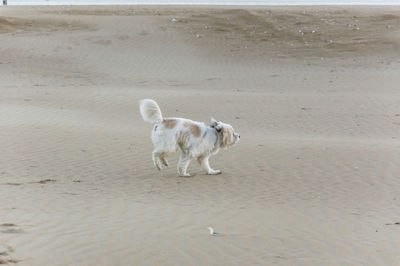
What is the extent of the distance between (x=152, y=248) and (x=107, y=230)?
76 centimetres

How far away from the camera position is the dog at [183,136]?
8.94 meters

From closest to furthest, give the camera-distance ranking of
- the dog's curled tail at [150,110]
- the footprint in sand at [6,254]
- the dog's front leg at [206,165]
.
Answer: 1. the footprint in sand at [6,254]
2. the dog's curled tail at [150,110]
3. the dog's front leg at [206,165]

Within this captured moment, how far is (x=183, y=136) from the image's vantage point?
9.01m

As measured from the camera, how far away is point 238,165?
34.4ft

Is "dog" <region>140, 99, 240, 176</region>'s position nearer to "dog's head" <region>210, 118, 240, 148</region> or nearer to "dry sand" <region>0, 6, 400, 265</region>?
"dog's head" <region>210, 118, 240, 148</region>

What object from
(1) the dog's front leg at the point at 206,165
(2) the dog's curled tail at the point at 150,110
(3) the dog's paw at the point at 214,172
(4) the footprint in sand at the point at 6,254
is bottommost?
(3) the dog's paw at the point at 214,172

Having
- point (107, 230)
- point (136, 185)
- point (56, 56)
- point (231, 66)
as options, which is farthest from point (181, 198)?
point (56, 56)

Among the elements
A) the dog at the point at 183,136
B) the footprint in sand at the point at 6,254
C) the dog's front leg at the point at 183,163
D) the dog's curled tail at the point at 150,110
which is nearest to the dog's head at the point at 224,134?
the dog at the point at 183,136

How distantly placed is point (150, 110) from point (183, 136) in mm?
637

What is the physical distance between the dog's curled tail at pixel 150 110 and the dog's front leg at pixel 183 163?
0.73 metres

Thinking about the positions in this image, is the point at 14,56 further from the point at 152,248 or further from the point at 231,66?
the point at 152,248

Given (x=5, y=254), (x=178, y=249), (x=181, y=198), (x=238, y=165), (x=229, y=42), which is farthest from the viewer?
(x=229, y=42)

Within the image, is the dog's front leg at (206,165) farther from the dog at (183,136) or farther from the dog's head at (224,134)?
the dog's head at (224,134)

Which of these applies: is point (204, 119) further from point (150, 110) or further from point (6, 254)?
point (6, 254)
